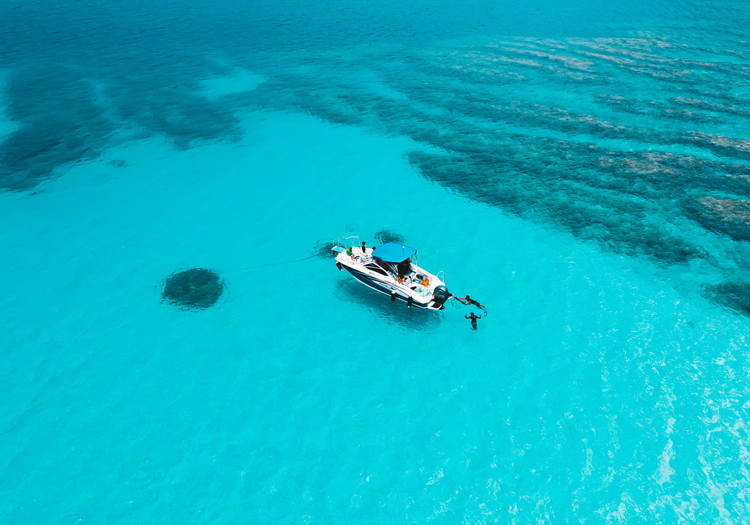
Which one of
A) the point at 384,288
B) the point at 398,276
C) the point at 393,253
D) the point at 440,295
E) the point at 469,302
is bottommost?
the point at 384,288

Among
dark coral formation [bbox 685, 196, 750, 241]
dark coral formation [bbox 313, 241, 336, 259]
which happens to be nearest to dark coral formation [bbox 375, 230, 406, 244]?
dark coral formation [bbox 313, 241, 336, 259]

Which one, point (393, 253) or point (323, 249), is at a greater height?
point (393, 253)

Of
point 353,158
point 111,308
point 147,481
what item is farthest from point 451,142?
point 147,481

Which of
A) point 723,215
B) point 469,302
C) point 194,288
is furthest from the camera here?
point 723,215

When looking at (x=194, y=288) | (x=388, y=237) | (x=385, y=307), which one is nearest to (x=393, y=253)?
(x=385, y=307)

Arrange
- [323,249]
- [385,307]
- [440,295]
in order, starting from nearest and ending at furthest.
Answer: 1. [440,295]
2. [385,307]
3. [323,249]

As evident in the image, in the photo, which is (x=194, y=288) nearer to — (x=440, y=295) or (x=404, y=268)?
(x=404, y=268)

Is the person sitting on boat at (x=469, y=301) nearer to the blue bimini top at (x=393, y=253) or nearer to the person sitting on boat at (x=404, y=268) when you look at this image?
the person sitting on boat at (x=404, y=268)
